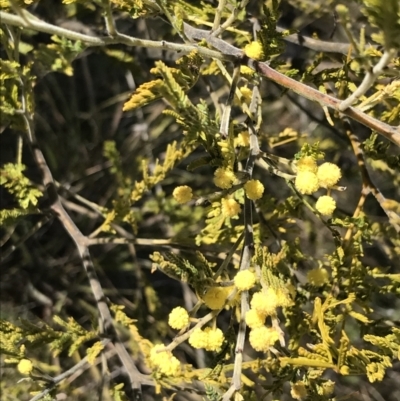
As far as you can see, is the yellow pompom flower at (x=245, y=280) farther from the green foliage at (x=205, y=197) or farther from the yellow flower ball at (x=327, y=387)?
the yellow flower ball at (x=327, y=387)

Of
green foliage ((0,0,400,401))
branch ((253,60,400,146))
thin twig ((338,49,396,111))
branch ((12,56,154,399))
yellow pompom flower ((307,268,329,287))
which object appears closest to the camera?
thin twig ((338,49,396,111))

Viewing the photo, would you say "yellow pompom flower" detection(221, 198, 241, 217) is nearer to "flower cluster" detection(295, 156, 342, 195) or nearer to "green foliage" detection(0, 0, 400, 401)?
"green foliage" detection(0, 0, 400, 401)

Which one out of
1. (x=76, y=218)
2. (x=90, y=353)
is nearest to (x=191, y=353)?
(x=76, y=218)

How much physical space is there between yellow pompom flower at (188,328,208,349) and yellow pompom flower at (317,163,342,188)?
33cm

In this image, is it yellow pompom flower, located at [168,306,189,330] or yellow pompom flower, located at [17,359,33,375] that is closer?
yellow pompom flower, located at [168,306,189,330]

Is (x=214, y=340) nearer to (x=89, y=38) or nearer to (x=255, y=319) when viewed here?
(x=255, y=319)

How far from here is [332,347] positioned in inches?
36.9

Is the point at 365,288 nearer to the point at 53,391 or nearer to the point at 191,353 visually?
the point at 53,391

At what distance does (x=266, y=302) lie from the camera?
0.87 meters

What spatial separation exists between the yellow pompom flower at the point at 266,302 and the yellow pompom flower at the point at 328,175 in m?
0.20

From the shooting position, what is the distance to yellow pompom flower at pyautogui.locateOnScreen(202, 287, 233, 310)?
0.93 meters

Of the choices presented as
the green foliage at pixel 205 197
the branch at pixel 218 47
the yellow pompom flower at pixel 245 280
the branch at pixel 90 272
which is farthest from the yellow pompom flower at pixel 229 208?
the branch at pixel 90 272

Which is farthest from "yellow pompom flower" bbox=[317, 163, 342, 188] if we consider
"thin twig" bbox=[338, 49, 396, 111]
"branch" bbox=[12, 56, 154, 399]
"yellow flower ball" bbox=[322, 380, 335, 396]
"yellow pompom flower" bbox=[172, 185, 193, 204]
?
"branch" bbox=[12, 56, 154, 399]

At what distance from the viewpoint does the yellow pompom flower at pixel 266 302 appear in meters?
0.87
